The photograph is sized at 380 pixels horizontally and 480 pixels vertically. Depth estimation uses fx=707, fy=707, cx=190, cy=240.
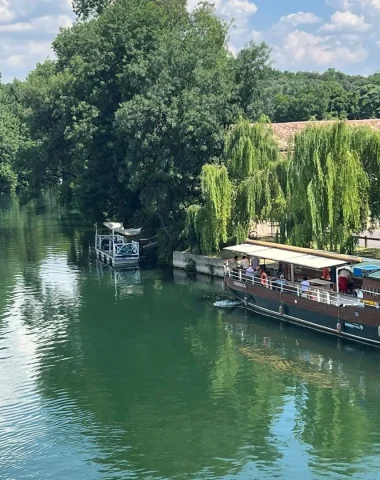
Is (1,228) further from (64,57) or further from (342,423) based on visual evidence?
(342,423)

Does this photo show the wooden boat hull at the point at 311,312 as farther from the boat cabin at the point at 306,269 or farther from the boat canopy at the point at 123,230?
the boat canopy at the point at 123,230

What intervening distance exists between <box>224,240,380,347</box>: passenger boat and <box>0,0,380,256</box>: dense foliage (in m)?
2.40

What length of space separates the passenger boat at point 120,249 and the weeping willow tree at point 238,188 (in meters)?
7.05

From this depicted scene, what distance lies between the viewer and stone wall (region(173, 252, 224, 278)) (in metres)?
45.1

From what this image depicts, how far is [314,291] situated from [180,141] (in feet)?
62.4

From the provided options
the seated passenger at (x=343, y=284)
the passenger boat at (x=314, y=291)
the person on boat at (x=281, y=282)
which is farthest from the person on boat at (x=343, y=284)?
the person on boat at (x=281, y=282)

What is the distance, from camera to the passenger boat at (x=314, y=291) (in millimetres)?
29266

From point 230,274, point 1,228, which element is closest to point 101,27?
point 1,228

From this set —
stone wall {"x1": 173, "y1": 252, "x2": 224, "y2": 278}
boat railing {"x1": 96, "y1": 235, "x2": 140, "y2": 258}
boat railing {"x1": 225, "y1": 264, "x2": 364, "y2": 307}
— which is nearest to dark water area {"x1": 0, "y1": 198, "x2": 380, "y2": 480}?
boat railing {"x1": 225, "y1": 264, "x2": 364, "y2": 307}

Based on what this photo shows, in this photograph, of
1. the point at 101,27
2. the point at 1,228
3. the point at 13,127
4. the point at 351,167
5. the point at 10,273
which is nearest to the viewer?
the point at 351,167

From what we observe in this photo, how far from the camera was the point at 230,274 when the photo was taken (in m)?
37.8

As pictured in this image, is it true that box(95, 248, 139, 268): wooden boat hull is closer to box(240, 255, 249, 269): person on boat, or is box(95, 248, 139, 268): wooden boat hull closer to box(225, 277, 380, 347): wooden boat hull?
box(240, 255, 249, 269): person on boat

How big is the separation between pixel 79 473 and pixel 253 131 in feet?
97.8

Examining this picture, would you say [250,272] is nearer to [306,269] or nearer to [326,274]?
[306,269]
